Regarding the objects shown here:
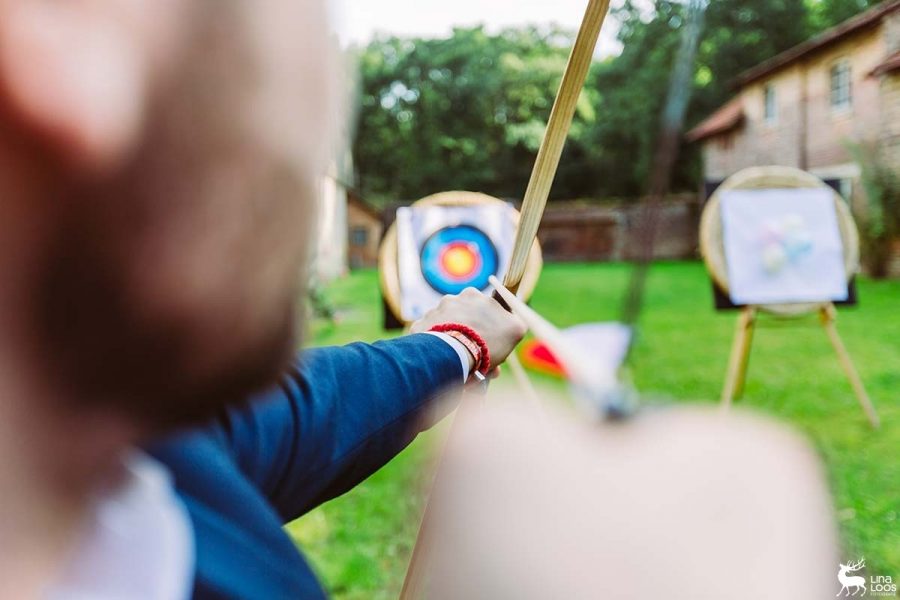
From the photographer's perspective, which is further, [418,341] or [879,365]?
[879,365]

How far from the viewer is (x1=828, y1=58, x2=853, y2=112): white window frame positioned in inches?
329

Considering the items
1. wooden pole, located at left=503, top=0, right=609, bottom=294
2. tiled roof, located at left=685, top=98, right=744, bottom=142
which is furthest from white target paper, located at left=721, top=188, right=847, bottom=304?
tiled roof, located at left=685, top=98, right=744, bottom=142

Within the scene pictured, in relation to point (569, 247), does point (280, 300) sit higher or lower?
higher

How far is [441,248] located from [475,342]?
1.41 meters

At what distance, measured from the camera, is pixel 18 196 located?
0.19 meters

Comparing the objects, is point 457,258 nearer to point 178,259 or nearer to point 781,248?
point 781,248

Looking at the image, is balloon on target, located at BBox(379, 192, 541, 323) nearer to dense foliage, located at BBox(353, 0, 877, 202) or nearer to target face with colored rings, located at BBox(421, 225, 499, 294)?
target face with colored rings, located at BBox(421, 225, 499, 294)

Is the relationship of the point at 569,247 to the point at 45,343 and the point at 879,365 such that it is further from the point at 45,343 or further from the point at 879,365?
the point at 45,343

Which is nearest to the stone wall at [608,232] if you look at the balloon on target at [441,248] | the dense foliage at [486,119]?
the dense foliage at [486,119]

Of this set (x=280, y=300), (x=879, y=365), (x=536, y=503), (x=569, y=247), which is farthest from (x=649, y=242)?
(x=569, y=247)

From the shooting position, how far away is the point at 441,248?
81.7 inches

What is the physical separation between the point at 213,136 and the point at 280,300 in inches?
2.0

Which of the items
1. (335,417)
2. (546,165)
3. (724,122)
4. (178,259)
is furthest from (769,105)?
(178,259)

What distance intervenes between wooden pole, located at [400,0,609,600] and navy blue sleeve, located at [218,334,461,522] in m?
0.05
